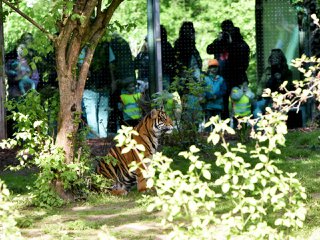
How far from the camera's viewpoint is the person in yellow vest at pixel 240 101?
15.9 m

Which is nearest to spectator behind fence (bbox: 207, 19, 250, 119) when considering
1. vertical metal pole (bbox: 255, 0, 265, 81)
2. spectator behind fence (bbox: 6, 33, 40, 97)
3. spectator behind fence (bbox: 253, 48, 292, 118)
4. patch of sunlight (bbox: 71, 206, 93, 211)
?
vertical metal pole (bbox: 255, 0, 265, 81)

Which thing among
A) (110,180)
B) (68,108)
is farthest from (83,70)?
(110,180)

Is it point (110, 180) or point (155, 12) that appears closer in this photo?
point (110, 180)

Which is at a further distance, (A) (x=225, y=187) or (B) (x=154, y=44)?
(B) (x=154, y=44)

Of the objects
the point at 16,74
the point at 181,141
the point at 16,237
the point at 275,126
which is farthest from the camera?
the point at 16,74

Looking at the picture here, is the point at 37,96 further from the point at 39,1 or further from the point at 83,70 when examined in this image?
the point at 39,1

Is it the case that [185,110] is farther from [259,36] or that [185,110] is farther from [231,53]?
[259,36]

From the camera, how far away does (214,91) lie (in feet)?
52.2

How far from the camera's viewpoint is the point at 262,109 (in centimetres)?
1614

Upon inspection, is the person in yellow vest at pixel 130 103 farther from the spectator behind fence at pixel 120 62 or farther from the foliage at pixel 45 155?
the foliage at pixel 45 155

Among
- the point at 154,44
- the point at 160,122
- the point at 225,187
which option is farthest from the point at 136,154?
the point at 225,187

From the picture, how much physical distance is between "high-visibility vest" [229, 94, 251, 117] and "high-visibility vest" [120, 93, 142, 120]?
1.73 meters

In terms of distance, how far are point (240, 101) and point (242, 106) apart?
0.30 ft

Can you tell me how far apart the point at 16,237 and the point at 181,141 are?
7645 mm
